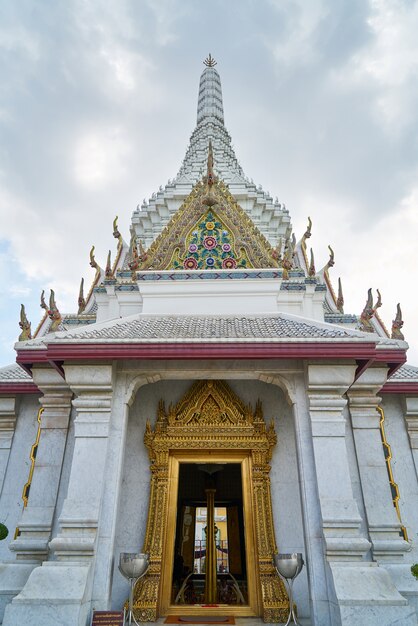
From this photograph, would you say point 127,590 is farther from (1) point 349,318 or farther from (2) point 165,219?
(2) point 165,219

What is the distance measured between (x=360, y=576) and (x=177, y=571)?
531cm

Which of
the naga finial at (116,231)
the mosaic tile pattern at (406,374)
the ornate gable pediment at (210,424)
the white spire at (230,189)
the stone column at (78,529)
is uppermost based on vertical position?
the white spire at (230,189)

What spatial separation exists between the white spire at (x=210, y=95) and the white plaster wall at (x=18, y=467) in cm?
2024

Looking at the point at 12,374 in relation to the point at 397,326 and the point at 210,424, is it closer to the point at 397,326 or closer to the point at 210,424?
the point at 210,424

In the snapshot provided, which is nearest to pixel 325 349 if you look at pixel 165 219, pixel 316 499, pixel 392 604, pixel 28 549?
pixel 316 499

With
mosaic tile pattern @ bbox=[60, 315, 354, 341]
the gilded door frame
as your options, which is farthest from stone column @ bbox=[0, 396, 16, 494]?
the gilded door frame

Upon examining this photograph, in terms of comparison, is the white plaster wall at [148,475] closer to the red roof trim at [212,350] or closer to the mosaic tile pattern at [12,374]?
the red roof trim at [212,350]

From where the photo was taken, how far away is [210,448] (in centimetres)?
683

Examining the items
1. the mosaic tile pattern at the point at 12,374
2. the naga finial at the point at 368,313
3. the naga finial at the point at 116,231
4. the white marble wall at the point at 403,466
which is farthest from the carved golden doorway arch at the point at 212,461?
the naga finial at the point at 116,231

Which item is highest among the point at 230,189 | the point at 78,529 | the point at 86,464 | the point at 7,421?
the point at 230,189

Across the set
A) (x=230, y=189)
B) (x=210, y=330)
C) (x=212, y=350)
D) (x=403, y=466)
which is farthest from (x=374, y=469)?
(x=230, y=189)

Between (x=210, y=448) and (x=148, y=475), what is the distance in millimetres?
986

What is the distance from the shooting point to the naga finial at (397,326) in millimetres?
8125

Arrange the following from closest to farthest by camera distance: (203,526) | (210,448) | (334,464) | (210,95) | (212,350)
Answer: (334,464) → (212,350) → (210,448) → (203,526) → (210,95)
